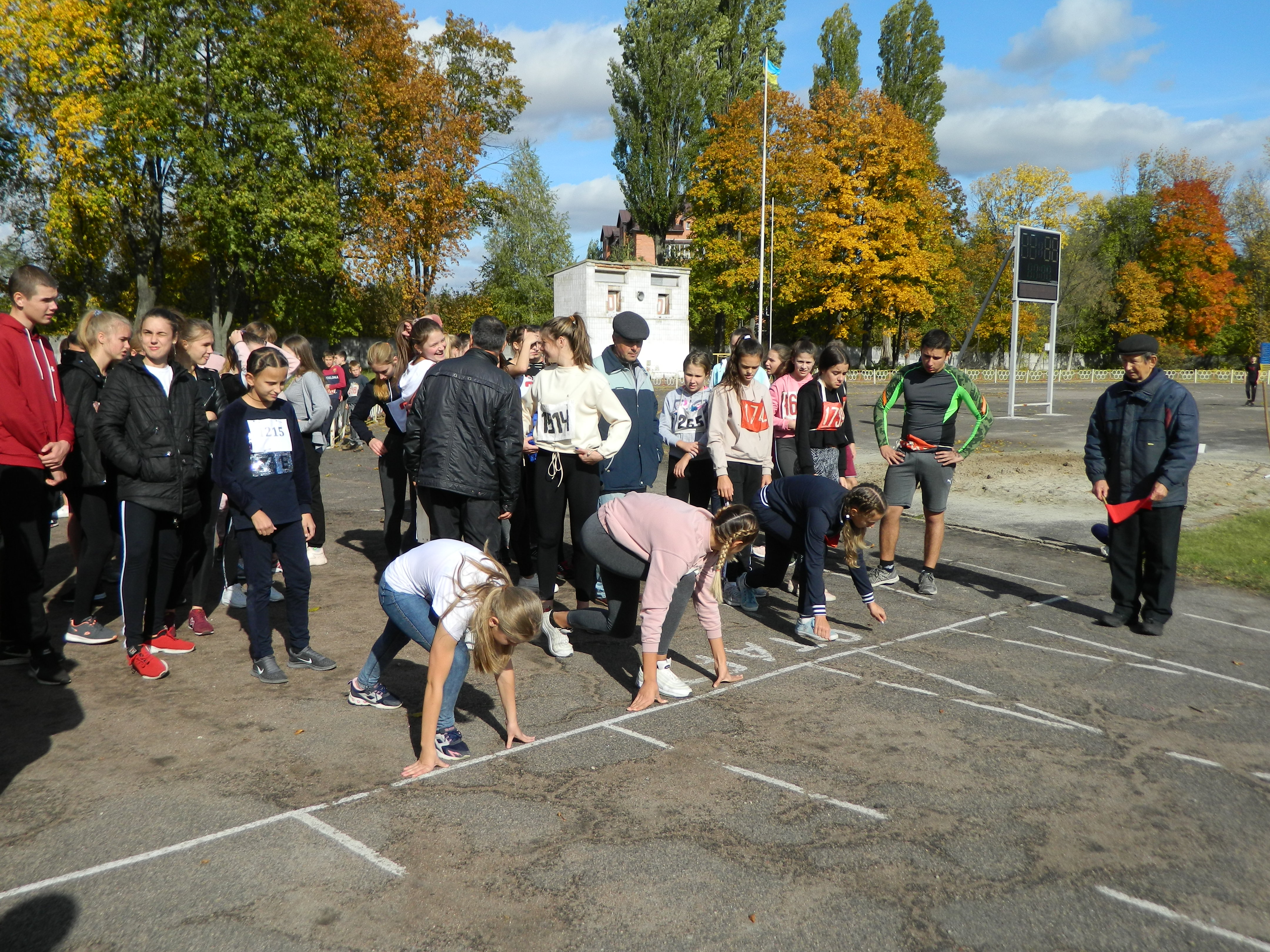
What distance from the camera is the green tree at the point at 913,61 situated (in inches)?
2009

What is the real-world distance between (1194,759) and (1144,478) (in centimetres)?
272

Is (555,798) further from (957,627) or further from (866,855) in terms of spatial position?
(957,627)

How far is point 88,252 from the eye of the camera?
31.0m

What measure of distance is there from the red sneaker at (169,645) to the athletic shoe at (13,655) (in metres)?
0.67

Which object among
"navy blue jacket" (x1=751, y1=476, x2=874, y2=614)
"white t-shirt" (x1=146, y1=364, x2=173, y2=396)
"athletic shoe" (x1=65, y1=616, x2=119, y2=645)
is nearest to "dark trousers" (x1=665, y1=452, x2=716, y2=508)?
"navy blue jacket" (x1=751, y1=476, x2=874, y2=614)

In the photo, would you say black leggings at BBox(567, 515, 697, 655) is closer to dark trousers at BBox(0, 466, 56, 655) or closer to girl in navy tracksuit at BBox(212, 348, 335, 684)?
girl in navy tracksuit at BBox(212, 348, 335, 684)

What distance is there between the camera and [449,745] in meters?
4.20

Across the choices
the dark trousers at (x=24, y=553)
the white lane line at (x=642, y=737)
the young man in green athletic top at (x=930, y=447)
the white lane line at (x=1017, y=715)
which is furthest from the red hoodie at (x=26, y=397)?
the young man in green athletic top at (x=930, y=447)

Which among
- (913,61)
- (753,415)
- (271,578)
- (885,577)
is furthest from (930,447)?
(913,61)

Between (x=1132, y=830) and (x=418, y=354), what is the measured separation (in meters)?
5.86

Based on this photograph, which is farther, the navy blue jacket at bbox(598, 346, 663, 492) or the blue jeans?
the navy blue jacket at bbox(598, 346, 663, 492)

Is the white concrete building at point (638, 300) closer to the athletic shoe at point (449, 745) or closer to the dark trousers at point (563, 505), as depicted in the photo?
the dark trousers at point (563, 505)

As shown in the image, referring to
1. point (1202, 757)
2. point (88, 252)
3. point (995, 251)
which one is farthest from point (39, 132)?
point (995, 251)

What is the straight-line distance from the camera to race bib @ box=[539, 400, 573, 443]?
5.94 metres
